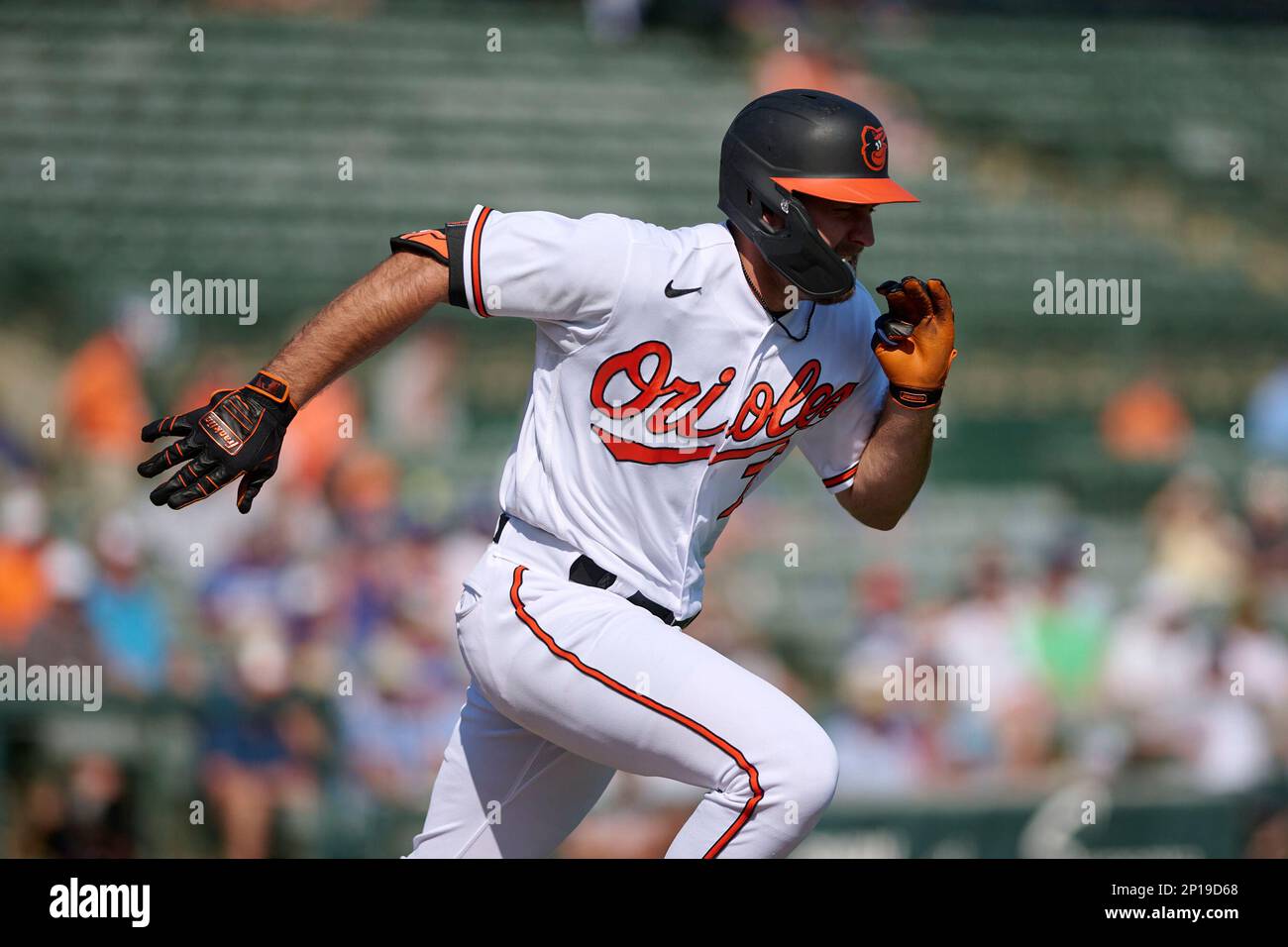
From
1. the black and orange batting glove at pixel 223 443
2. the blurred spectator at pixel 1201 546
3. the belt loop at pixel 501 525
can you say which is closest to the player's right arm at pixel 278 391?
the black and orange batting glove at pixel 223 443

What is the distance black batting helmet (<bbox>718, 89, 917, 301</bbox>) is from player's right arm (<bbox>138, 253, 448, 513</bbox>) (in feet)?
2.08

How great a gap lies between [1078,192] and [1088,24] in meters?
1.48

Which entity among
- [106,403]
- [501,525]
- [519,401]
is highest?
[501,525]

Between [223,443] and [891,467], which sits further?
[891,467]

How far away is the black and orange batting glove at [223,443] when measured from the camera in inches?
113

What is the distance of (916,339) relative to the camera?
325 cm

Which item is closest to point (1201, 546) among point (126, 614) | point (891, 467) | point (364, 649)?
point (364, 649)

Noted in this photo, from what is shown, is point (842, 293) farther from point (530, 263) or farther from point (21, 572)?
point (21, 572)

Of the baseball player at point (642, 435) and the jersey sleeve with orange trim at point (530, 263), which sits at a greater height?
the jersey sleeve with orange trim at point (530, 263)

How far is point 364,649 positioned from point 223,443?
168 inches

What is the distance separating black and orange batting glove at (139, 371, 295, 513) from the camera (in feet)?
9.39

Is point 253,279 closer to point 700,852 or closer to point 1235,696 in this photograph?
point 1235,696

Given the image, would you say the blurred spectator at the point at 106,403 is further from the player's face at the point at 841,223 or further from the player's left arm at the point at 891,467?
the player's face at the point at 841,223

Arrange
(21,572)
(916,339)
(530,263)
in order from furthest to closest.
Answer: (21,572), (916,339), (530,263)
